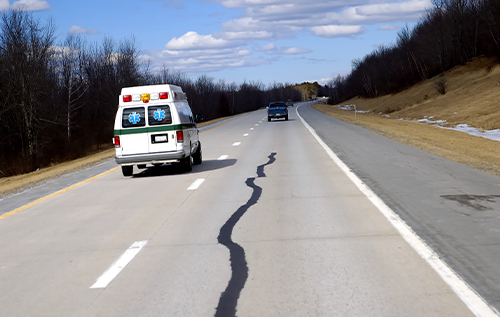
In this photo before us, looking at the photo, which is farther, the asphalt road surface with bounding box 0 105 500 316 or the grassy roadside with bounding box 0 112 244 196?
the grassy roadside with bounding box 0 112 244 196

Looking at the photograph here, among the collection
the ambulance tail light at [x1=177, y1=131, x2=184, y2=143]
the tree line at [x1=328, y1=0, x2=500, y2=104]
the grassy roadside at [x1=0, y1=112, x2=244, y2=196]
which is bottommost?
the grassy roadside at [x1=0, y1=112, x2=244, y2=196]

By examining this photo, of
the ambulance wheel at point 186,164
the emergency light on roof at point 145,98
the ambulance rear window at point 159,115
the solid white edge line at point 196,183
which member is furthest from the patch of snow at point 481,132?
the emergency light on roof at point 145,98

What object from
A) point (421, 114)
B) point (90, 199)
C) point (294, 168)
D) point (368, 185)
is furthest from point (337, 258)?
point (421, 114)

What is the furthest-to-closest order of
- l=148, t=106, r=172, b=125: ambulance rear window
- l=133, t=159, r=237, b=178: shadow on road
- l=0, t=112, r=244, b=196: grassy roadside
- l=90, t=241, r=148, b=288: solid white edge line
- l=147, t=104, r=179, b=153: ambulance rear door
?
l=0, t=112, r=244, b=196: grassy roadside < l=133, t=159, r=237, b=178: shadow on road < l=148, t=106, r=172, b=125: ambulance rear window < l=147, t=104, r=179, b=153: ambulance rear door < l=90, t=241, r=148, b=288: solid white edge line

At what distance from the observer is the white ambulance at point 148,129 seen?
15359mm

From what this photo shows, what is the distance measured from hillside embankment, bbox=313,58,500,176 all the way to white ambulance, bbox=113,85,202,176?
779 centimetres

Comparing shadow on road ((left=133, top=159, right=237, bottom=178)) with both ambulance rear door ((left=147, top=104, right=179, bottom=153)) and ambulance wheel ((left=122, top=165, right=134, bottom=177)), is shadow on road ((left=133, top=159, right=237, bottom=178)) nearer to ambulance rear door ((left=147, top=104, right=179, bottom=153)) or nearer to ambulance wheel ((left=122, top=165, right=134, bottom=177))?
ambulance wheel ((left=122, top=165, right=134, bottom=177))

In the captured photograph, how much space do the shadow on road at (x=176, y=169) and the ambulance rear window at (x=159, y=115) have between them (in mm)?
1528

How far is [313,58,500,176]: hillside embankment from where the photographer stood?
18.8 m

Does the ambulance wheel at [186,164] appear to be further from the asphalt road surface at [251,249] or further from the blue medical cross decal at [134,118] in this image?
the asphalt road surface at [251,249]

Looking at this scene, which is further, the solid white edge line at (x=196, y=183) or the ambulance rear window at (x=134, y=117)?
the ambulance rear window at (x=134, y=117)

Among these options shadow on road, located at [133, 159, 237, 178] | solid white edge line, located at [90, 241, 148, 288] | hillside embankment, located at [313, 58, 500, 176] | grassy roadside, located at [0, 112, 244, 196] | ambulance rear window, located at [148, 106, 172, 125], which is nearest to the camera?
solid white edge line, located at [90, 241, 148, 288]

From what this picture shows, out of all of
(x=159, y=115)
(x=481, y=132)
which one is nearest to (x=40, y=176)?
(x=159, y=115)

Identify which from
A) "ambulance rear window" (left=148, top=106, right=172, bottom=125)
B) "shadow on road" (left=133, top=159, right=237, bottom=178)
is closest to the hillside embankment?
"shadow on road" (left=133, top=159, right=237, bottom=178)
